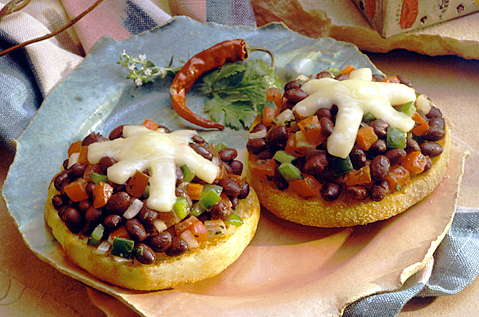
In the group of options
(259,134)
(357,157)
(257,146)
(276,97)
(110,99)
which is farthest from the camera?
(110,99)

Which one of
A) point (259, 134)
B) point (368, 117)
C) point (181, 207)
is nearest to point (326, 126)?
point (368, 117)

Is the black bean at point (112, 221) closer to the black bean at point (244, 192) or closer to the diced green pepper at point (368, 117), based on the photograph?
the black bean at point (244, 192)

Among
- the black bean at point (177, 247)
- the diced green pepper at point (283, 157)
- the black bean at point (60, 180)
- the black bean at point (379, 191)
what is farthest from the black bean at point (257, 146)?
the black bean at point (60, 180)

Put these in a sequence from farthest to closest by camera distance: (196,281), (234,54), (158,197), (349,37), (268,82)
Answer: (349,37), (234,54), (268,82), (196,281), (158,197)

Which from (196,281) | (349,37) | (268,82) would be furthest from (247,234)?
(349,37)

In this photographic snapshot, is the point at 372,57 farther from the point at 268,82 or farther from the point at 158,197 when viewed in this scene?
the point at 158,197

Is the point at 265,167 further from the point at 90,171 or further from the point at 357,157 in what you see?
the point at 90,171

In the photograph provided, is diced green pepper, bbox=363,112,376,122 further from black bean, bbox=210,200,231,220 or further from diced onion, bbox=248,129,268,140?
black bean, bbox=210,200,231,220
